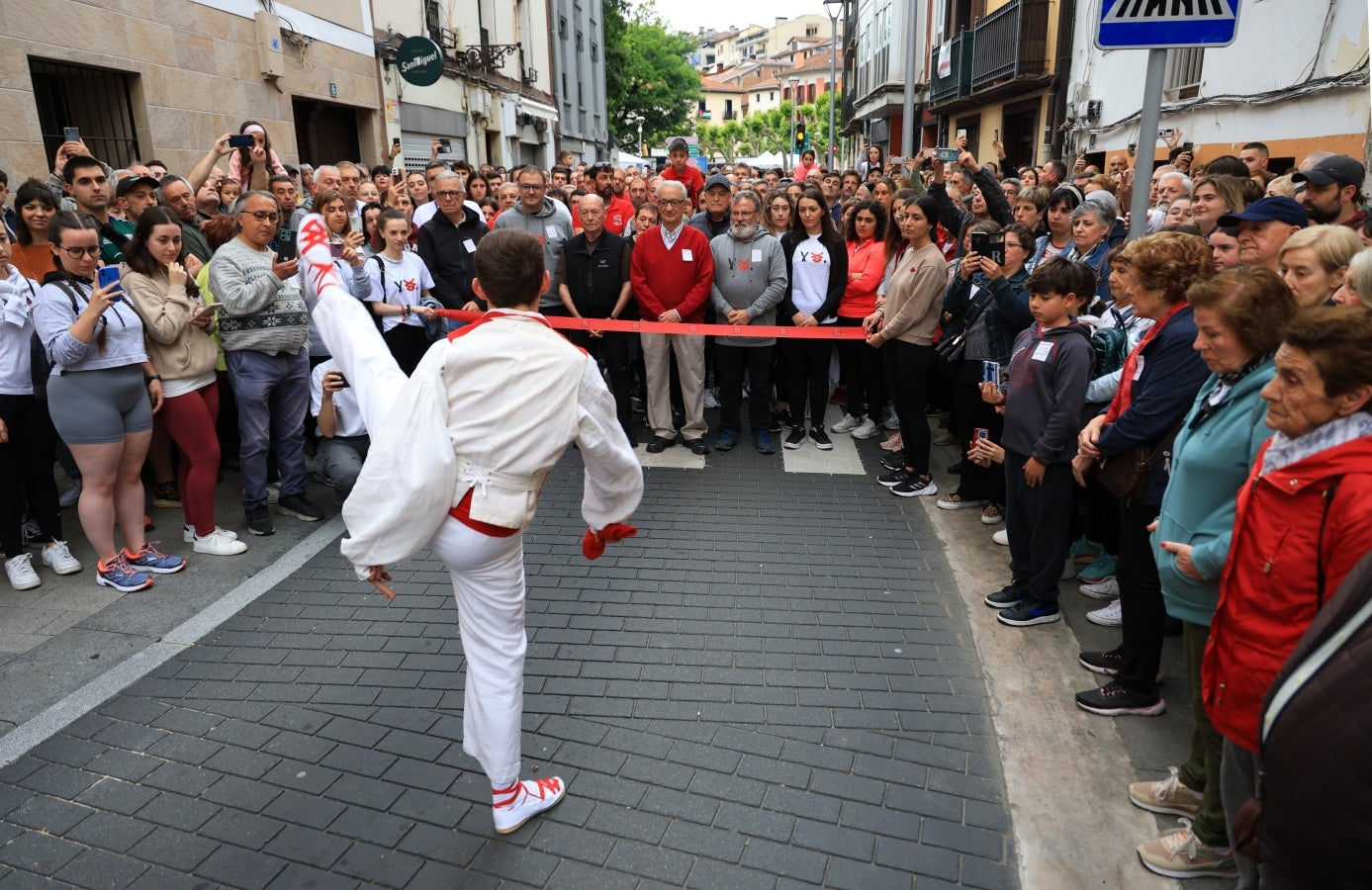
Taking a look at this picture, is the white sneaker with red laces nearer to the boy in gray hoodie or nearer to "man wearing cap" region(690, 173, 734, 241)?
the boy in gray hoodie

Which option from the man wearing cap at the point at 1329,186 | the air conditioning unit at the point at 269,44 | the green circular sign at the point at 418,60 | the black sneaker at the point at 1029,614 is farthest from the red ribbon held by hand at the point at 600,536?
the green circular sign at the point at 418,60

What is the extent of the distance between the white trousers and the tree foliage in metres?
50.0

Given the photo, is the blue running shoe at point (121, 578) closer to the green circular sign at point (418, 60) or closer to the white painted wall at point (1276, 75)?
the white painted wall at point (1276, 75)

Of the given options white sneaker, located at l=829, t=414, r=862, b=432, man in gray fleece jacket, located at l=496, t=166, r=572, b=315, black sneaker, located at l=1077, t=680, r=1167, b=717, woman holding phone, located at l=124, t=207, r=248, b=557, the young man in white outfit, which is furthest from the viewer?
white sneaker, located at l=829, t=414, r=862, b=432

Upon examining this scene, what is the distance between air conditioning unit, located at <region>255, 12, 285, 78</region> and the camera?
1244 cm

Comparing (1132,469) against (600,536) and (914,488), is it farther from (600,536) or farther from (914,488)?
(914,488)

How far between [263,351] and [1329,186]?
6568mm

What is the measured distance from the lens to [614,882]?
112 inches

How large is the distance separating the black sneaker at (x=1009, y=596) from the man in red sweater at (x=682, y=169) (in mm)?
6418

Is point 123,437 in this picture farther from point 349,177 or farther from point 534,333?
point 349,177

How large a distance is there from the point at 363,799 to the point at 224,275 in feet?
11.8

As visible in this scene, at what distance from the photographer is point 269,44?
41.2 ft

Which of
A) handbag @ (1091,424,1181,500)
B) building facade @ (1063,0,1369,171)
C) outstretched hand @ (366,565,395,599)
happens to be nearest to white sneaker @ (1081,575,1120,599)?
handbag @ (1091,424,1181,500)

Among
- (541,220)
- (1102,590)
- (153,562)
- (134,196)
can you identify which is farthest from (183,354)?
(1102,590)
